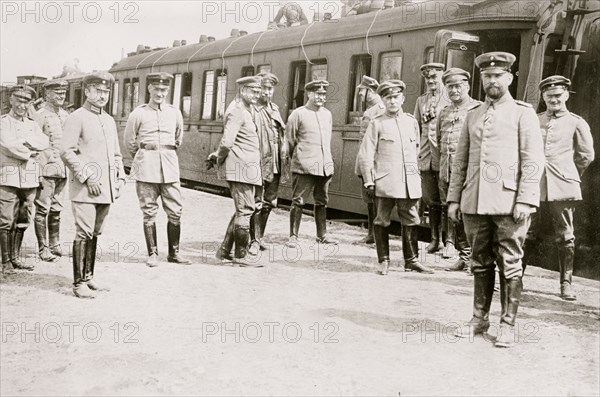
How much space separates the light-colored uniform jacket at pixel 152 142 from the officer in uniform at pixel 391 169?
216 cm

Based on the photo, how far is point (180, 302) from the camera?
6.31 meters

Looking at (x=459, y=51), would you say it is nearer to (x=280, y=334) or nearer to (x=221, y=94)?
(x=280, y=334)

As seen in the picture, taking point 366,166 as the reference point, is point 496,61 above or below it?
above

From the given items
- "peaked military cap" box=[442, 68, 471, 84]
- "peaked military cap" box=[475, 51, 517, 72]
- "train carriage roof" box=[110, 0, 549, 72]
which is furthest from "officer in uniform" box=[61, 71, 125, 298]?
"train carriage roof" box=[110, 0, 549, 72]

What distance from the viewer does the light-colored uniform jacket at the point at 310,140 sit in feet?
30.2

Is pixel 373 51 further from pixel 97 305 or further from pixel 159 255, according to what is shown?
pixel 97 305

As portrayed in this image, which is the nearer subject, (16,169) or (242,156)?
(16,169)

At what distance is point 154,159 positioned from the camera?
7812mm

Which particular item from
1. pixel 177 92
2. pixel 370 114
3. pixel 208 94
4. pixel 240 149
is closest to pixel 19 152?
pixel 240 149

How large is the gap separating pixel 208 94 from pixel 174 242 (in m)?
8.72

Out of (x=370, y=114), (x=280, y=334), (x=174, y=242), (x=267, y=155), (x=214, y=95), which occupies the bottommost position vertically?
(x=280, y=334)

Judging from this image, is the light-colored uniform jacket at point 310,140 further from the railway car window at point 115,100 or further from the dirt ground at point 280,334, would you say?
the railway car window at point 115,100

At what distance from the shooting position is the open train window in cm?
1112

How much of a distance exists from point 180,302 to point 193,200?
25.3 ft
